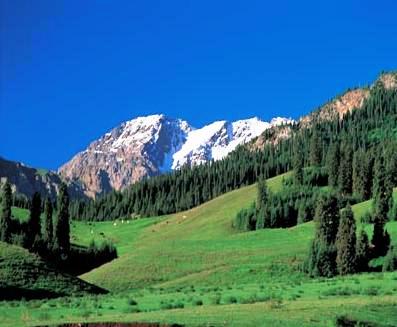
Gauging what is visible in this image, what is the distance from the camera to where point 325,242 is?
9812 centimetres

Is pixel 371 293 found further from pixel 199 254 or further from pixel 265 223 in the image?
pixel 265 223

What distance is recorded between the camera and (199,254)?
4532 inches

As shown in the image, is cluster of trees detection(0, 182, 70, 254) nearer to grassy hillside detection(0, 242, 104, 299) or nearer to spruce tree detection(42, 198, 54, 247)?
spruce tree detection(42, 198, 54, 247)

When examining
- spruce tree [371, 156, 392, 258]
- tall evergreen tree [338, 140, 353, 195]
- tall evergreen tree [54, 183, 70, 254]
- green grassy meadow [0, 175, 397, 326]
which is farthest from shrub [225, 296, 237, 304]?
tall evergreen tree [338, 140, 353, 195]

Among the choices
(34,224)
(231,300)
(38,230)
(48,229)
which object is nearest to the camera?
(231,300)

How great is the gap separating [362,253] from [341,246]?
3.96 m

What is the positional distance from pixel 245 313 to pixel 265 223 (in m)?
139

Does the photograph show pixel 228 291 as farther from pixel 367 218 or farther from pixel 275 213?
pixel 275 213

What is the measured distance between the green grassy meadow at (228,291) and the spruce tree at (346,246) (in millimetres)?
5692

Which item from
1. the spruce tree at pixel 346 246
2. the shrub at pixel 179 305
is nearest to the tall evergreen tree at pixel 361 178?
the spruce tree at pixel 346 246

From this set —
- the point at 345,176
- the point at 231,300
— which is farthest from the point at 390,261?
the point at 345,176

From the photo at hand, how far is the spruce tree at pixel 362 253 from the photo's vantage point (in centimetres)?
9425

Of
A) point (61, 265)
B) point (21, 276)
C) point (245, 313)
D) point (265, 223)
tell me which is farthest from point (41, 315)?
point (265, 223)

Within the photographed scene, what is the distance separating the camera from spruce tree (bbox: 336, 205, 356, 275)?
91.8m
